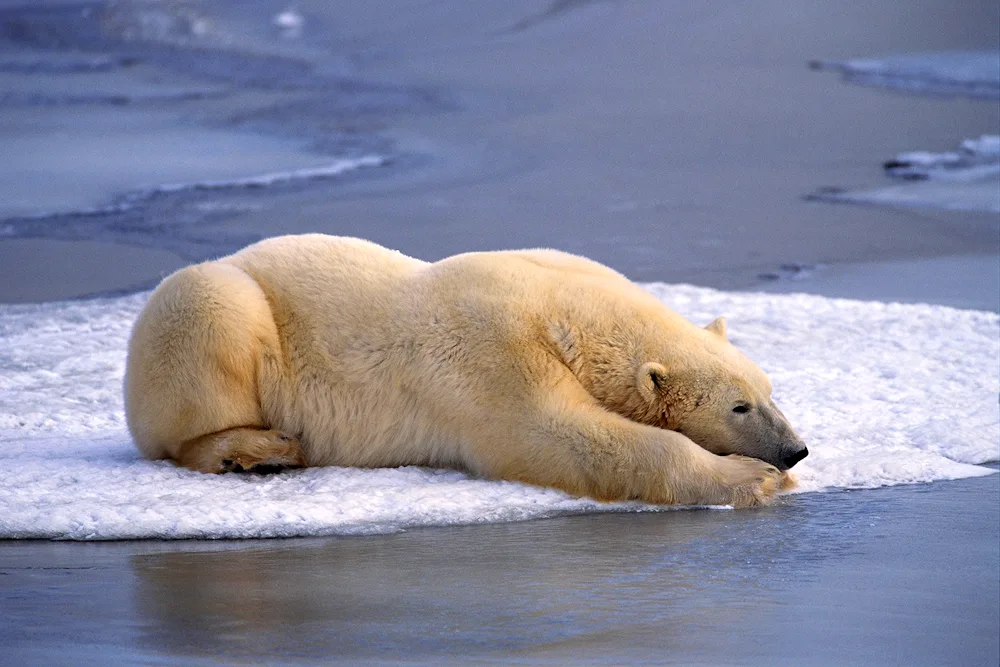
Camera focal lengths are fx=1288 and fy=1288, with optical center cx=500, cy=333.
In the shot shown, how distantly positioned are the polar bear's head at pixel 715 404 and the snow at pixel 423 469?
8.3 inches

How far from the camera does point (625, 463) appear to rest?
3.76 m

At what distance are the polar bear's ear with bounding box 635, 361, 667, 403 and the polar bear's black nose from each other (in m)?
0.42

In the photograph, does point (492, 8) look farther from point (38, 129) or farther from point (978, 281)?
point (978, 281)

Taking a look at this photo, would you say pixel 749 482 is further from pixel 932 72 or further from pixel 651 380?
pixel 932 72

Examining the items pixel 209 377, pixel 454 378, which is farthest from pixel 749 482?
pixel 209 377

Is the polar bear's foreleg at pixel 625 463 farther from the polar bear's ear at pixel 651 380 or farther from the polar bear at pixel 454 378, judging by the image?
the polar bear's ear at pixel 651 380

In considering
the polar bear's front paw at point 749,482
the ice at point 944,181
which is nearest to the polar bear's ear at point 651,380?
the polar bear's front paw at point 749,482

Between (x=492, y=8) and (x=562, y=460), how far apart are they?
18.9 m

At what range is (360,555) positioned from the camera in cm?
329

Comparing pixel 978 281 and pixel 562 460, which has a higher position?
pixel 562 460

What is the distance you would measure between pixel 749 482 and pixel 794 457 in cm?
18

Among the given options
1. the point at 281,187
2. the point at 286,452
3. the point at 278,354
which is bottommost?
the point at 281,187

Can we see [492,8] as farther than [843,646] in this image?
Yes

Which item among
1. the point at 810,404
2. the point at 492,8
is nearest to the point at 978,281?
the point at 810,404
